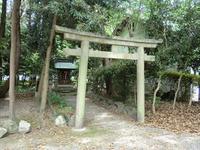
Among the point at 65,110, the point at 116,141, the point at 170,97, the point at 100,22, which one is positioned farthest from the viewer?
the point at 170,97

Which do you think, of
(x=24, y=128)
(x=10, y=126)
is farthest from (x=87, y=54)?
(x=10, y=126)

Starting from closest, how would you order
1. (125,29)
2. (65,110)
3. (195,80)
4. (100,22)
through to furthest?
(100,22) < (65,110) < (195,80) < (125,29)

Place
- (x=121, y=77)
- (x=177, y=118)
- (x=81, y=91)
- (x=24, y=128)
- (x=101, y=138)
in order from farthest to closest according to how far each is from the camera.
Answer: (x=121, y=77) < (x=177, y=118) < (x=81, y=91) < (x=24, y=128) < (x=101, y=138)

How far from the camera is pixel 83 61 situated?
9508mm

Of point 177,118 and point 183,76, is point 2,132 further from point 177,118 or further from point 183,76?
point 183,76

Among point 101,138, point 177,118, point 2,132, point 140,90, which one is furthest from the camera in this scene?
point 177,118

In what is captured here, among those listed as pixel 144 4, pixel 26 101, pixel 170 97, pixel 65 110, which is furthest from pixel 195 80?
pixel 26 101

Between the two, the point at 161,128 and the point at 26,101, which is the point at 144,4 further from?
the point at 26,101

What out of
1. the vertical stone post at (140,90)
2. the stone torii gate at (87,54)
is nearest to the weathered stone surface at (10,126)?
the stone torii gate at (87,54)

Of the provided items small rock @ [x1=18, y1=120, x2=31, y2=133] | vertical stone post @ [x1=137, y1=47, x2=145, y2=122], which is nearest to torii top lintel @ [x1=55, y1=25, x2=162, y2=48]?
vertical stone post @ [x1=137, y1=47, x2=145, y2=122]

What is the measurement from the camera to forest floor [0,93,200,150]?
25.3 ft

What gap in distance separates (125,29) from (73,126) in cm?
1028

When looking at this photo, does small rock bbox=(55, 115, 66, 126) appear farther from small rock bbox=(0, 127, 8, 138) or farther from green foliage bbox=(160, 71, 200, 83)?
green foliage bbox=(160, 71, 200, 83)

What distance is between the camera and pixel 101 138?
836 cm
